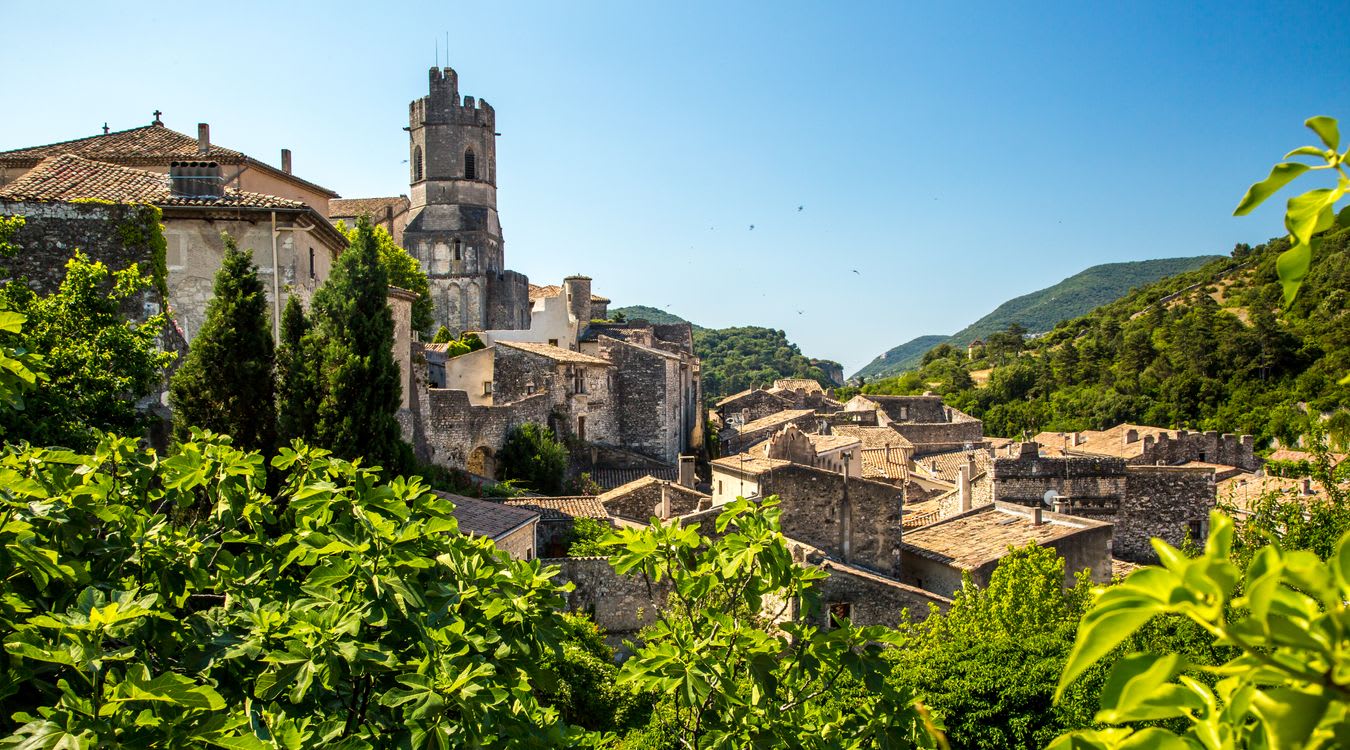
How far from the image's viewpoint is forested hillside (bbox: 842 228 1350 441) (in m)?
56.5

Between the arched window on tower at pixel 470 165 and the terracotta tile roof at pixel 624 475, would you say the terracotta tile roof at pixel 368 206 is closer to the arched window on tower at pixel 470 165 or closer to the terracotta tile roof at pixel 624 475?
the arched window on tower at pixel 470 165

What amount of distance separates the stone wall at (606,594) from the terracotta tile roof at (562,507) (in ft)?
8.42

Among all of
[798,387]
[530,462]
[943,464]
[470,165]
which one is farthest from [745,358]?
[530,462]

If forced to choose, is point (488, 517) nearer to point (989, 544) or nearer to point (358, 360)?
point (358, 360)

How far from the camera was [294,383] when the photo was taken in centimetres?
1697

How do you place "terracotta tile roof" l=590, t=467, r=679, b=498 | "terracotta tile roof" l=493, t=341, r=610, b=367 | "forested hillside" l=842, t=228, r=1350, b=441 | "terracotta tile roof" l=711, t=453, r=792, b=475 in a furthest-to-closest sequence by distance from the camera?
1. "forested hillside" l=842, t=228, r=1350, b=441
2. "terracotta tile roof" l=493, t=341, r=610, b=367
3. "terracotta tile roof" l=590, t=467, r=679, b=498
4. "terracotta tile roof" l=711, t=453, r=792, b=475

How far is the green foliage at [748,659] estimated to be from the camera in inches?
209

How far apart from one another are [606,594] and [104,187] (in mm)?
12156

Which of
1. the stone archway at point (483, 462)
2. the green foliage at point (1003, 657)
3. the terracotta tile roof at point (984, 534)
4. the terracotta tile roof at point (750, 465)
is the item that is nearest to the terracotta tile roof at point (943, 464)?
the terracotta tile roof at point (984, 534)

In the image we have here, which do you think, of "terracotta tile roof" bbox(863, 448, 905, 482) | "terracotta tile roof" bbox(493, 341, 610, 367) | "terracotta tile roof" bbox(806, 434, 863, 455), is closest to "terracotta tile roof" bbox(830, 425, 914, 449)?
"terracotta tile roof" bbox(863, 448, 905, 482)

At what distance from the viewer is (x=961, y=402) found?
77.3 meters

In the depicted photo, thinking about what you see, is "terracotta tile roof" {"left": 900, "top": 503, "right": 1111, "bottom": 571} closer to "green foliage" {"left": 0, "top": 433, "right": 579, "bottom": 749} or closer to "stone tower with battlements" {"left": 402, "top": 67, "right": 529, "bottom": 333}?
"green foliage" {"left": 0, "top": 433, "right": 579, "bottom": 749}

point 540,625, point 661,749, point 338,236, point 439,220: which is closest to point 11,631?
point 540,625

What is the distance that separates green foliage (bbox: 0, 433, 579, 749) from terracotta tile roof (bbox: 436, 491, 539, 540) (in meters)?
11.1
